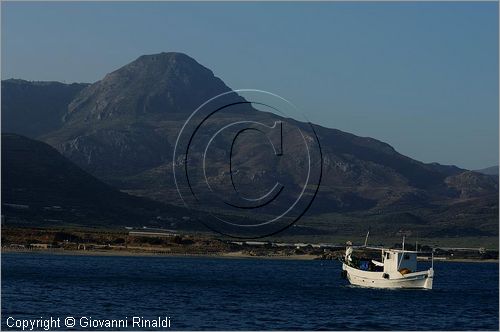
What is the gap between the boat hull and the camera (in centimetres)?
13388

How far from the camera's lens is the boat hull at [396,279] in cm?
13388

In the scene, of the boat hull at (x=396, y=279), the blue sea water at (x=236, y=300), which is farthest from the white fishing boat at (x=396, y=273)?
the blue sea water at (x=236, y=300)

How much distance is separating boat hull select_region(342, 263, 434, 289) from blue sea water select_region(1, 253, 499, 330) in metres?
1.55

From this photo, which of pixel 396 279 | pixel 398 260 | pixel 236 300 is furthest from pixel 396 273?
pixel 236 300

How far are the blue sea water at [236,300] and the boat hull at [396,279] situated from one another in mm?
1552

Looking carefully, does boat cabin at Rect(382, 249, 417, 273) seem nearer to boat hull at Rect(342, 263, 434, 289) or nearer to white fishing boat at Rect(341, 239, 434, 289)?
white fishing boat at Rect(341, 239, 434, 289)

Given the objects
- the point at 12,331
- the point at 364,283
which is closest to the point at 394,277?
the point at 364,283

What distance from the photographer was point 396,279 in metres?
134

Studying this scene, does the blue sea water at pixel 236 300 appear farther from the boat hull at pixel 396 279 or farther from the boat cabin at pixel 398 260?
the boat cabin at pixel 398 260

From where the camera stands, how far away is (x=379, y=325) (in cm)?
9256

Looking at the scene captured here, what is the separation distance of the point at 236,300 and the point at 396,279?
1159 inches

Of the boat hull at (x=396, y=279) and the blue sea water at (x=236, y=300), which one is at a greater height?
the boat hull at (x=396, y=279)

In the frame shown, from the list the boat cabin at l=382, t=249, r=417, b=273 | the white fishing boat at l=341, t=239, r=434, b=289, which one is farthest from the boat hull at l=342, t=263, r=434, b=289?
the boat cabin at l=382, t=249, r=417, b=273

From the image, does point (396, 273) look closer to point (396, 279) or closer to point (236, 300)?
point (396, 279)
